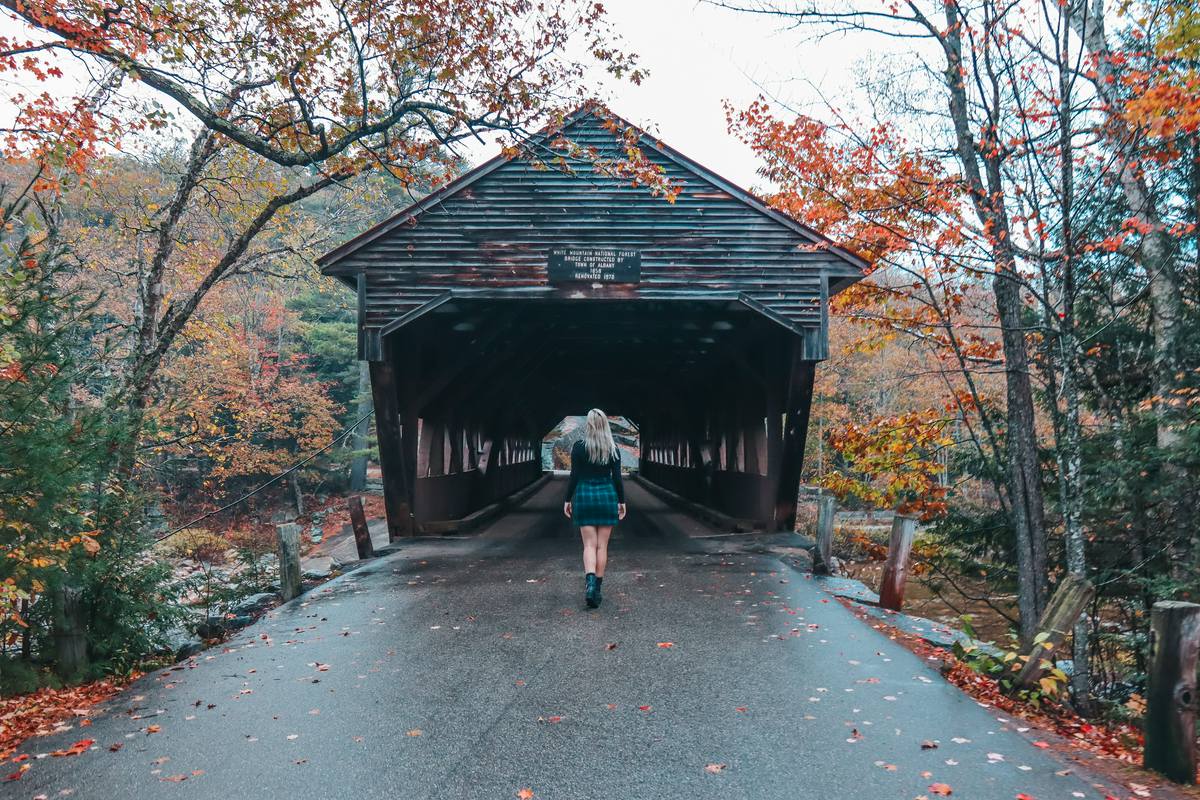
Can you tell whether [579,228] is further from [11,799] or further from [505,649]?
[11,799]

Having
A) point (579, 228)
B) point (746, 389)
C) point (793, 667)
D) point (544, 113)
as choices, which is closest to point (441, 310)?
point (579, 228)

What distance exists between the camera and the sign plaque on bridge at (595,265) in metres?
11.6

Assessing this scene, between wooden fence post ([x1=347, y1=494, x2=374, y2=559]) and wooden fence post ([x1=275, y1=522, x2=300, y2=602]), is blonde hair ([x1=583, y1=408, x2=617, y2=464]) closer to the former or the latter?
wooden fence post ([x1=275, y1=522, x2=300, y2=602])

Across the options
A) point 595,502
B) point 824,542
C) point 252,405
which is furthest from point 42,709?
point 252,405

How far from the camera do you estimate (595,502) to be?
23.8 ft

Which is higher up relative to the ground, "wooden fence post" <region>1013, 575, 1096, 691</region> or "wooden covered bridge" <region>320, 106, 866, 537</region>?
"wooden covered bridge" <region>320, 106, 866, 537</region>

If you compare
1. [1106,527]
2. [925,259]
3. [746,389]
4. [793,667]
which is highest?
[925,259]

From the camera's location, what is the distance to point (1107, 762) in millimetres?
3764

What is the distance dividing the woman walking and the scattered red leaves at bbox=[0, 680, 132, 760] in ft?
12.3

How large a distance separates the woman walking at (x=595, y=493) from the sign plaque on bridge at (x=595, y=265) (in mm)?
4589

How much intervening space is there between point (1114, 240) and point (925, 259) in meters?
1.85

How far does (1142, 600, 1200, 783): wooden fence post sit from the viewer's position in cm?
344

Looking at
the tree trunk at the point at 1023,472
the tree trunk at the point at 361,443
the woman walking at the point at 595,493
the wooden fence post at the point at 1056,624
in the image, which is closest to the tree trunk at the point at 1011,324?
the tree trunk at the point at 1023,472

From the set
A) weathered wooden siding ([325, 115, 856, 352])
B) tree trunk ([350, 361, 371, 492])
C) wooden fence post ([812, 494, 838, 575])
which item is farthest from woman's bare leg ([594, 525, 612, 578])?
tree trunk ([350, 361, 371, 492])
